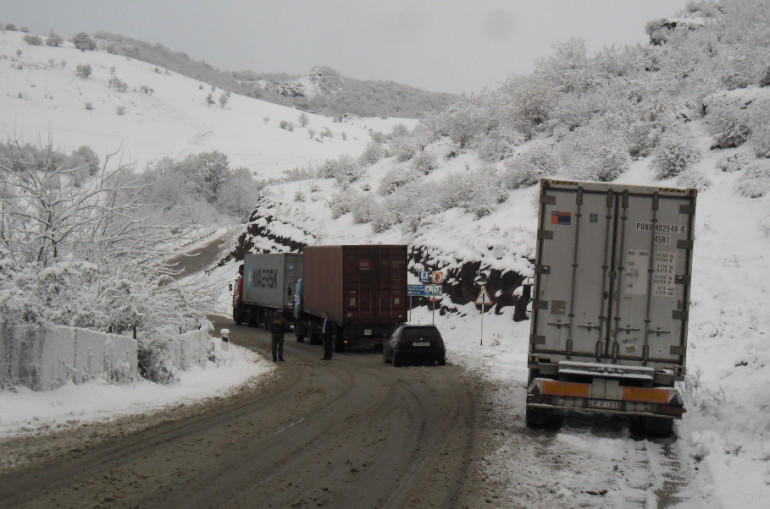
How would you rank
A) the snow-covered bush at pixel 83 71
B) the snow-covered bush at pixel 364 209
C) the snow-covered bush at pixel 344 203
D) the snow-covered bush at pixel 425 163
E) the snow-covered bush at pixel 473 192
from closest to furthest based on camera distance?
the snow-covered bush at pixel 473 192, the snow-covered bush at pixel 364 209, the snow-covered bush at pixel 425 163, the snow-covered bush at pixel 344 203, the snow-covered bush at pixel 83 71

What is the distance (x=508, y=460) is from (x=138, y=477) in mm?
4663

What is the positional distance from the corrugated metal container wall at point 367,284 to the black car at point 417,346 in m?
4.77

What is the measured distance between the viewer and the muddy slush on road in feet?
Result: 26.4

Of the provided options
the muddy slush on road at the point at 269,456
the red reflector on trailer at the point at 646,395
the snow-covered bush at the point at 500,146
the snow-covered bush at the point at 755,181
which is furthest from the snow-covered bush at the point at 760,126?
the red reflector on trailer at the point at 646,395

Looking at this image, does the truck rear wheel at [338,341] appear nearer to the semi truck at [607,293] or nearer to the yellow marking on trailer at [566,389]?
the semi truck at [607,293]

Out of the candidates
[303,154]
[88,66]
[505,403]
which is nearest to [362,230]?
[505,403]

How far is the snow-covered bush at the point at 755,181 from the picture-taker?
26.8m

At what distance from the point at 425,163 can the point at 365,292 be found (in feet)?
79.1

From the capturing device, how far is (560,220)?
41.5ft

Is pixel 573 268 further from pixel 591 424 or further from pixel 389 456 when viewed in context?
pixel 389 456

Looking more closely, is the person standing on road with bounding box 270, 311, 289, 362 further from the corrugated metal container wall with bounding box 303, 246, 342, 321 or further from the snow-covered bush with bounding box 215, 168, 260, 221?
the snow-covered bush with bounding box 215, 168, 260, 221

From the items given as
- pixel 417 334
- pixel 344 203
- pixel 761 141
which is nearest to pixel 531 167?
pixel 761 141

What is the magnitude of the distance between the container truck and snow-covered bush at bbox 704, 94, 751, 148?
14.1m

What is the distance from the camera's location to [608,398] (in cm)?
1209
